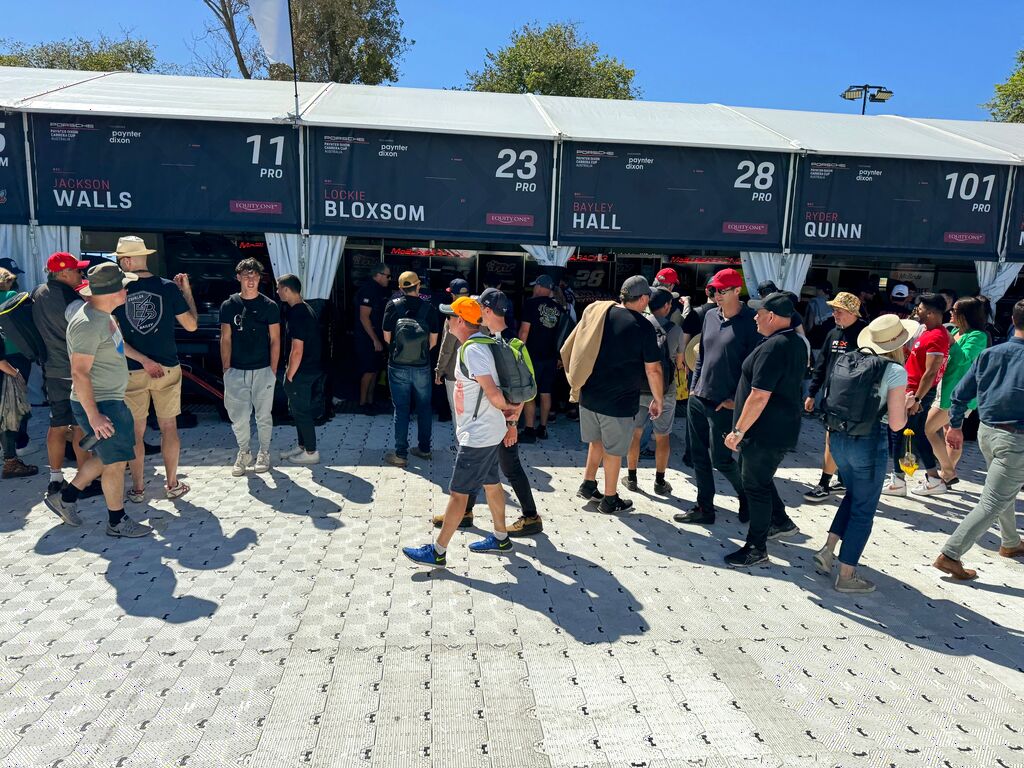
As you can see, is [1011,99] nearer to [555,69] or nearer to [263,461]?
[555,69]

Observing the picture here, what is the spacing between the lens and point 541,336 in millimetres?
6980

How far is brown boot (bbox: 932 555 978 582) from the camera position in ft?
13.9

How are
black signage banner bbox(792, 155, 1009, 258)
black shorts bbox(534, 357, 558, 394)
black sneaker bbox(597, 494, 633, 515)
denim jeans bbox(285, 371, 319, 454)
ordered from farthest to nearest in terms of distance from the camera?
1. black signage banner bbox(792, 155, 1009, 258)
2. black shorts bbox(534, 357, 558, 394)
3. denim jeans bbox(285, 371, 319, 454)
4. black sneaker bbox(597, 494, 633, 515)

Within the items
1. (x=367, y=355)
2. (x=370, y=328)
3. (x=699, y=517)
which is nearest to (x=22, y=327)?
(x=370, y=328)

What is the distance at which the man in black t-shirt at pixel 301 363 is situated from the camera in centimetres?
587

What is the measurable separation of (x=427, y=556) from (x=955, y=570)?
3.31 metres

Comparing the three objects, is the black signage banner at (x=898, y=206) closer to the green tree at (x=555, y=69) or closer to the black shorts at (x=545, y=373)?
the black shorts at (x=545, y=373)

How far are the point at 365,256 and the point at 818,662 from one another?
939 centimetres

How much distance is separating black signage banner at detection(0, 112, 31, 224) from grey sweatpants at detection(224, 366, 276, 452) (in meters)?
3.72

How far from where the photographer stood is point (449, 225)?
7.98 metres

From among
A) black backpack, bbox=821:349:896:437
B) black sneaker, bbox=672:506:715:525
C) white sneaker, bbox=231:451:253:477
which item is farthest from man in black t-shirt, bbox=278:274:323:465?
black backpack, bbox=821:349:896:437

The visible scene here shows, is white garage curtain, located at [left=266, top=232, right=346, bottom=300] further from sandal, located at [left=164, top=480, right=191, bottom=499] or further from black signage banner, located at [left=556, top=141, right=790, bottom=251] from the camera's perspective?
sandal, located at [left=164, top=480, right=191, bottom=499]

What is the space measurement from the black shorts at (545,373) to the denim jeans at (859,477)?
3.48 metres

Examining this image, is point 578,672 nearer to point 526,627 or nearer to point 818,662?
point 526,627
